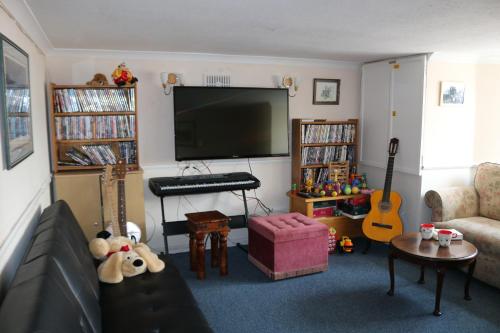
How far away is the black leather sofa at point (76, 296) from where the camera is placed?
1283 millimetres

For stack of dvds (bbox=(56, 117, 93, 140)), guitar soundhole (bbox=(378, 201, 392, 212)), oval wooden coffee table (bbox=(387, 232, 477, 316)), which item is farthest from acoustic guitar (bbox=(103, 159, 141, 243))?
guitar soundhole (bbox=(378, 201, 392, 212))

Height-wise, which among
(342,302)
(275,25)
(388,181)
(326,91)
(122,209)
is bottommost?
(342,302)

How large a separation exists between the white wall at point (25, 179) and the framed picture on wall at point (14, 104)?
64 mm

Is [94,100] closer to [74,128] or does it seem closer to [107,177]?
[74,128]

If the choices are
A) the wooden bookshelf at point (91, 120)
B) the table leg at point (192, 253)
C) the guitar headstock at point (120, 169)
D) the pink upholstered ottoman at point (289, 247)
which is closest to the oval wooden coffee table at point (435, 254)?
the pink upholstered ottoman at point (289, 247)

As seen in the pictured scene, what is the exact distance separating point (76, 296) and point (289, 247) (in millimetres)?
2251

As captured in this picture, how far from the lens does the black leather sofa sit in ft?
4.21

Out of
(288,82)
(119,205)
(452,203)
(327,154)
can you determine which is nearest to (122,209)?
(119,205)

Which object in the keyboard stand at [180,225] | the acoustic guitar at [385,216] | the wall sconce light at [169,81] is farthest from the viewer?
the acoustic guitar at [385,216]

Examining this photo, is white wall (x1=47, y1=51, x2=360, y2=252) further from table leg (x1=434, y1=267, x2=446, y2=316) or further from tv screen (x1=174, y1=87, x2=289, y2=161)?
table leg (x1=434, y1=267, x2=446, y2=316)

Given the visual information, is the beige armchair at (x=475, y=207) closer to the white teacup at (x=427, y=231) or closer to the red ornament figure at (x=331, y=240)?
the white teacup at (x=427, y=231)

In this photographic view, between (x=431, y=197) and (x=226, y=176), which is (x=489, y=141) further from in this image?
(x=226, y=176)

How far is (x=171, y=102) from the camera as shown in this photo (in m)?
4.33

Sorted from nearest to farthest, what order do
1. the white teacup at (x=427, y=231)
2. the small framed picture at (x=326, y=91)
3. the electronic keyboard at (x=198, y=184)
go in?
the white teacup at (x=427, y=231) < the electronic keyboard at (x=198, y=184) < the small framed picture at (x=326, y=91)
